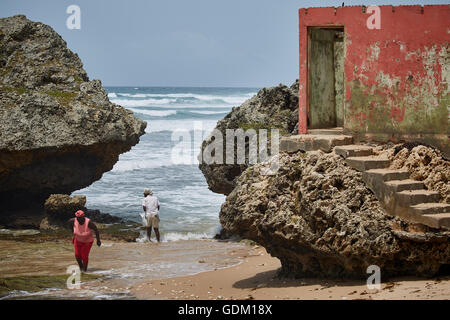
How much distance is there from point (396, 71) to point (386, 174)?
1.61 m

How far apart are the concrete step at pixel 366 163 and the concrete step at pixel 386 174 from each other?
0.09 meters

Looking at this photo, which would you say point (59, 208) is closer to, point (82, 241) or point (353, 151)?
point (82, 241)

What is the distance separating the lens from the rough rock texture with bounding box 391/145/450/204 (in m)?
9.09

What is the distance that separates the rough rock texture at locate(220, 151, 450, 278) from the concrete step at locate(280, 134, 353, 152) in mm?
130

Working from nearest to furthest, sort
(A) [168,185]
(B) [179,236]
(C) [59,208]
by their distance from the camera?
(C) [59,208]
(B) [179,236]
(A) [168,185]

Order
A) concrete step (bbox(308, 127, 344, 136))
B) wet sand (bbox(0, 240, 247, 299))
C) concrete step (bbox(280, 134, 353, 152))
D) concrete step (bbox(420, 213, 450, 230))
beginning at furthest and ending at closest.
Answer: wet sand (bbox(0, 240, 247, 299))
concrete step (bbox(308, 127, 344, 136))
concrete step (bbox(280, 134, 353, 152))
concrete step (bbox(420, 213, 450, 230))

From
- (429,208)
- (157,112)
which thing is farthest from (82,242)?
(157,112)

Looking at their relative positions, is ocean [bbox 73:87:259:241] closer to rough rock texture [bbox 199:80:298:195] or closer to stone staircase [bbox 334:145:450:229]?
rough rock texture [bbox 199:80:298:195]

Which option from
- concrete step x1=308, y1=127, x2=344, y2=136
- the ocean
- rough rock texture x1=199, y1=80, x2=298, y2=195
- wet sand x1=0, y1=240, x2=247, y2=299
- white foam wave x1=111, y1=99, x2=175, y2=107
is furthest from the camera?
white foam wave x1=111, y1=99, x2=175, y2=107

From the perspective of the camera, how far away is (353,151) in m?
9.38

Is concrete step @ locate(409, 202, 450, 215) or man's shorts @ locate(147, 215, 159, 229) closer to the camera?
concrete step @ locate(409, 202, 450, 215)

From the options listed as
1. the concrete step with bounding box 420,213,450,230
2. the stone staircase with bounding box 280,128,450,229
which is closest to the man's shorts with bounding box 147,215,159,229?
the stone staircase with bounding box 280,128,450,229

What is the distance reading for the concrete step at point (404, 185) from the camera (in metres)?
8.82

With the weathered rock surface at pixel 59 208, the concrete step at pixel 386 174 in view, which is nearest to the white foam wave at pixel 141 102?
the weathered rock surface at pixel 59 208
